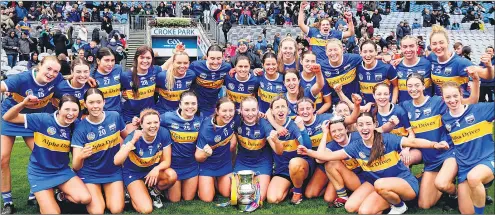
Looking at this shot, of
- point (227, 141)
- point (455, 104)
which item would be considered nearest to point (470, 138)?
point (455, 104)

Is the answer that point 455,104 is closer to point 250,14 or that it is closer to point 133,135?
point 133,135

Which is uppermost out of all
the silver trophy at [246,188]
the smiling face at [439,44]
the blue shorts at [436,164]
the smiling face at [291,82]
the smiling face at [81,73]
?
the smiling face at [439,44]

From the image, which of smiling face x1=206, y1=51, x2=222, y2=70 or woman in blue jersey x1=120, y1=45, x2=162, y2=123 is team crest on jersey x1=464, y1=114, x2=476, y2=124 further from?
woman in blue jersey x1=120, y1=45, x2=162, y2=123

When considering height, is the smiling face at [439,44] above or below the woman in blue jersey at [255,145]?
above

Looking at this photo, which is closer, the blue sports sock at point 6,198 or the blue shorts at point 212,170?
the blue sports sock at point 6,198

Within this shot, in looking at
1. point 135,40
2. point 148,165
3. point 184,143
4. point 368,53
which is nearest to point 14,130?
point 148,165

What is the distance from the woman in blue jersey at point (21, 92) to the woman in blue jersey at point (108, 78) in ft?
2.01

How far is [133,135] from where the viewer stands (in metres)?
5.89

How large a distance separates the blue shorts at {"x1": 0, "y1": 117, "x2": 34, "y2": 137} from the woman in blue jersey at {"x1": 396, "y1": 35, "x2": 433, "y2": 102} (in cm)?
451

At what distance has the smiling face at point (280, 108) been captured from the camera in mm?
6121

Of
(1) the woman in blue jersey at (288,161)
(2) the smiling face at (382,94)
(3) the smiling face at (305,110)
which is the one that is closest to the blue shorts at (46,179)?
(1) the woman in blue jersey at (288,161)

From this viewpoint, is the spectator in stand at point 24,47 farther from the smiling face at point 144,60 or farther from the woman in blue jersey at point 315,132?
the woman in blue jersey at point 315,132

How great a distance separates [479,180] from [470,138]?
1.63ft

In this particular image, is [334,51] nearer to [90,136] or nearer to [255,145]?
[255,145]
